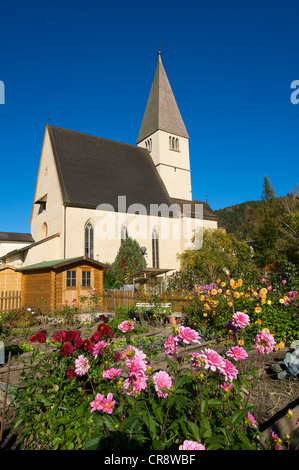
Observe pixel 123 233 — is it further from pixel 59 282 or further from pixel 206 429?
pixel 206 429

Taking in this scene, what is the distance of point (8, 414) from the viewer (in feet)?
11.9

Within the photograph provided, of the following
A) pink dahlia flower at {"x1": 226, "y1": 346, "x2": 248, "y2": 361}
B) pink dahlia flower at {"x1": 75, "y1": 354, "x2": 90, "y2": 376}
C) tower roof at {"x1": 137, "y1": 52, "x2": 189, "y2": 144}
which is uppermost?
tower roof at {"x1": 137, "y1": 52, "x2": 189, "y2": 144}

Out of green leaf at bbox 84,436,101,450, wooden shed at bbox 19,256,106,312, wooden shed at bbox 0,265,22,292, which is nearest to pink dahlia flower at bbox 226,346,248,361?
green leaf at bbox 84,436,101,450

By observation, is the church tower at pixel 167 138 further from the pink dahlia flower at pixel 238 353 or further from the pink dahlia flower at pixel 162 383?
the pink dahlia flower at pixel 162 383

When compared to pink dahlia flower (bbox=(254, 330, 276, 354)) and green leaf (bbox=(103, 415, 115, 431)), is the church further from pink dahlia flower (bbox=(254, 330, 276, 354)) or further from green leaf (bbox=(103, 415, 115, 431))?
green leaf (bbox=(103, 415, 115, 431))

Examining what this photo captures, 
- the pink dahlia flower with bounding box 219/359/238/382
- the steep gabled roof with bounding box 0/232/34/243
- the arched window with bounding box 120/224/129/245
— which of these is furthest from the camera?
the steep gabled roof with bounding box 0/232/34/243

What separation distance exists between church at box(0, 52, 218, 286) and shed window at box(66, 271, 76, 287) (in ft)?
20.8

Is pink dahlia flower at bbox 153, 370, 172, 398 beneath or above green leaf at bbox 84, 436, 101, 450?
above

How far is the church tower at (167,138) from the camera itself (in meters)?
32.2

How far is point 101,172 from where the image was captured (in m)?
26.5

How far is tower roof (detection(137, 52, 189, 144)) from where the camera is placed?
33.2 meters

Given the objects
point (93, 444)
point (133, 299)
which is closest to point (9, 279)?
point (133, 299)

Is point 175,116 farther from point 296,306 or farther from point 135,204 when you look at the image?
point 296,306
